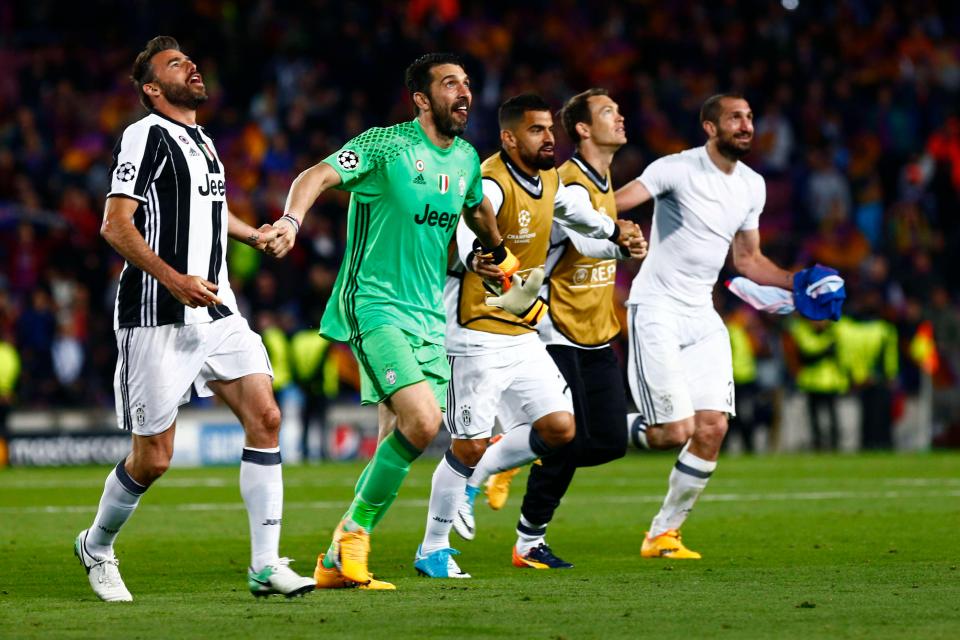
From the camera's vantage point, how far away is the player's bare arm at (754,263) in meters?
10.2

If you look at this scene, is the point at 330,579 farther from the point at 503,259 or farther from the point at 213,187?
the point at 213,187

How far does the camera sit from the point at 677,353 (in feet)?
32.9

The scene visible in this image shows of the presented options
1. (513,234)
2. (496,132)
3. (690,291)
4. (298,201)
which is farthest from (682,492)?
(496,132)

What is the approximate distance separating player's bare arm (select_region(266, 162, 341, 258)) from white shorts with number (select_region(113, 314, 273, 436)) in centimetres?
50

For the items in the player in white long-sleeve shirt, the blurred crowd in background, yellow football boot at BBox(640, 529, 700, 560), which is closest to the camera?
the player in white long-sleeve shirt

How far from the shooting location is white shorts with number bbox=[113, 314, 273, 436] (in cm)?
718

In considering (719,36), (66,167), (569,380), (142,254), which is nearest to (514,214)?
(569,380)

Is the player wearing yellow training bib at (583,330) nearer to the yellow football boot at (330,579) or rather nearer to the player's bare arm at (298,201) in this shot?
the yellow football boot at (330,579)

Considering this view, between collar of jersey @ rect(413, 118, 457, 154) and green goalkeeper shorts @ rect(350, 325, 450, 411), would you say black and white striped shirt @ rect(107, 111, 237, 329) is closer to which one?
green goalkeeper shorts @ rect(350, 325, 450, 411)

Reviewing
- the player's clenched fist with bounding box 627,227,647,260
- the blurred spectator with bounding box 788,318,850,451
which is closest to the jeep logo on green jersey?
the player's clenched fist with bounding box 627,227,647,260

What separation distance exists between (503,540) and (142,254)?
15.2 feet

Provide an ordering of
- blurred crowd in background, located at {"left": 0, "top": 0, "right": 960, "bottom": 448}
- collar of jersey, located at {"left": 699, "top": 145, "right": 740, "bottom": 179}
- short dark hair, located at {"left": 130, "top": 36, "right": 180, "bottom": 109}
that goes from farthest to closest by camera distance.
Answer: blurred crowd in background, located at {"left": 0, "top": 0, "right": 960, "bottom": 448} < collar of jersey, located at {"left": 699, "top": 145, "right": 740, "bottom": 179} < short dark hair, located at {"left": 130, "top": 36, "right": 180, "bottom": 109}

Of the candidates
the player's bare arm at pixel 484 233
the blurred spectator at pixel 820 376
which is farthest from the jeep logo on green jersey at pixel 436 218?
the blurred spectator at pixel 820 376

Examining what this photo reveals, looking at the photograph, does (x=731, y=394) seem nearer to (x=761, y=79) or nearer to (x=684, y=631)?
(x=684, y=631)
